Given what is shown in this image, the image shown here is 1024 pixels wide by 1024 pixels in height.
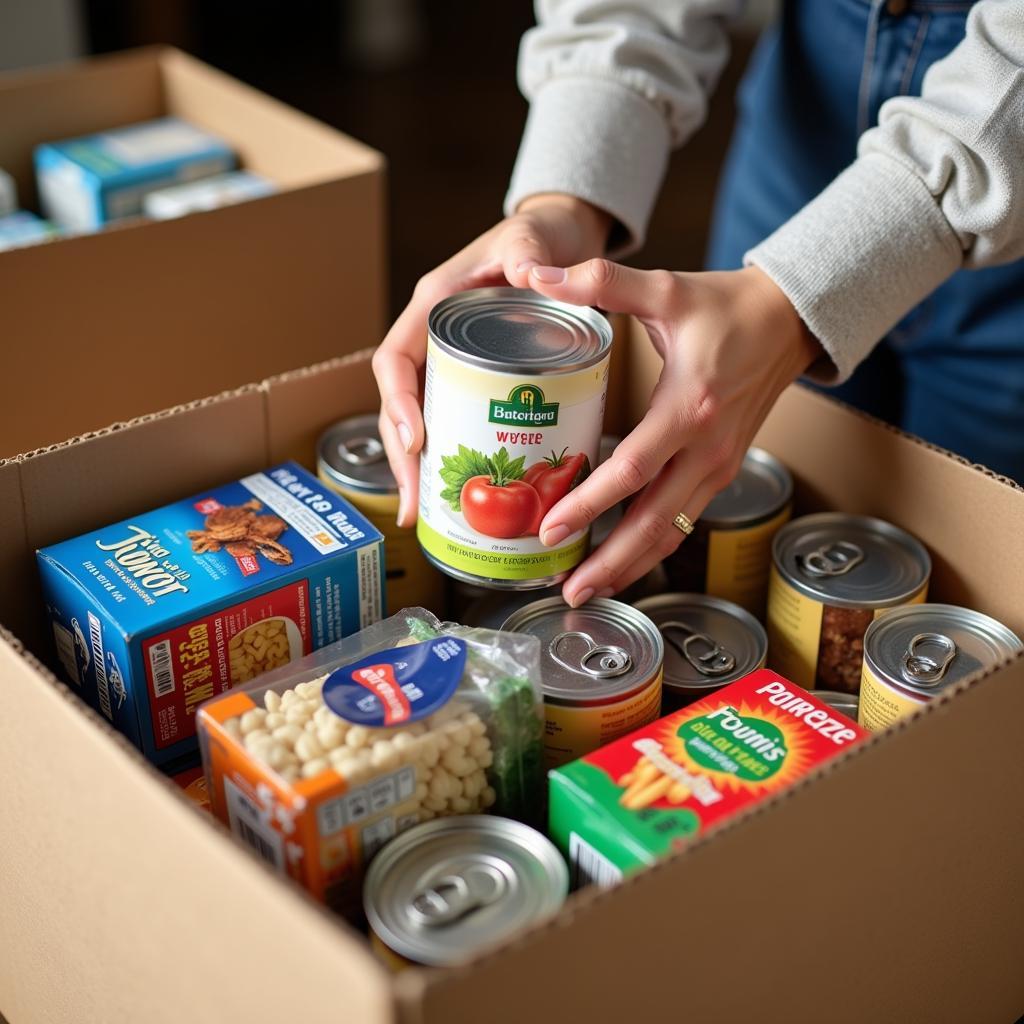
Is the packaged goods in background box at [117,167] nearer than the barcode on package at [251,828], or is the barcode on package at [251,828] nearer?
the barcode on package at [251,828]

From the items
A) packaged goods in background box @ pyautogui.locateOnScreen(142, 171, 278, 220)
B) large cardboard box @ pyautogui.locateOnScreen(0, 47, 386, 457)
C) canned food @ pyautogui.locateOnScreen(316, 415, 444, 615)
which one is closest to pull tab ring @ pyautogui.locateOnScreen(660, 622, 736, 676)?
canned food @ pyautogui.locateOnScreen(316, 415, 444, 615)

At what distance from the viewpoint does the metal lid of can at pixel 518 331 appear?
0.93m

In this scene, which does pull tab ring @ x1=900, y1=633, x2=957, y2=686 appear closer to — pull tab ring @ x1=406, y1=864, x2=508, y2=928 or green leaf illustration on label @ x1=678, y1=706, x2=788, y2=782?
green leaf illustration on label @ x1=678, y1=706, x2=788, y2=782

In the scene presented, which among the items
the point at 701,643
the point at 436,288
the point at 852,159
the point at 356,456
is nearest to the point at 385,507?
the point at 356,456

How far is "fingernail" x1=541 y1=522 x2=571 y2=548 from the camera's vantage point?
0.97 m

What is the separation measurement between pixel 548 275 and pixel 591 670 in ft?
1.01

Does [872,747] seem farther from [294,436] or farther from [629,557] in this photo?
[294,436]

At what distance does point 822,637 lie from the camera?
1.10m

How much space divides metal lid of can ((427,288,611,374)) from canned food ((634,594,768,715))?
0.25 m

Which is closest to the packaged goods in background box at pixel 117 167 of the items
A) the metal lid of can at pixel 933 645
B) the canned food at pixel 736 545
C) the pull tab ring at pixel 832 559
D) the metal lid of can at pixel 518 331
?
the metal lid of can at pixel 518 331

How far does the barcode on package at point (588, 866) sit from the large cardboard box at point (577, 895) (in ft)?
0.30

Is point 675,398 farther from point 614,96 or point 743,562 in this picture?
point 614,96

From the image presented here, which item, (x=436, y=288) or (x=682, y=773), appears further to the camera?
(x=436, y=288)

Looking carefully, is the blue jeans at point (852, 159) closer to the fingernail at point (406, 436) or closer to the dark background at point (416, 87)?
the fingernail at point (406, 436)
